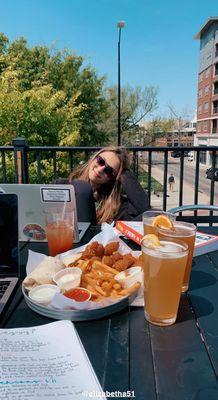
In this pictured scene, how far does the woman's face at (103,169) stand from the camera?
89.8 inches

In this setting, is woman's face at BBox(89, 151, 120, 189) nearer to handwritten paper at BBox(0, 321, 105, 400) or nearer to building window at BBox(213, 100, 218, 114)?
handwritten paper at BBox(0, 321, 105, 400)

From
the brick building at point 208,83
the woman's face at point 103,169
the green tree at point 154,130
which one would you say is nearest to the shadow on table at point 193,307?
the woman's face at point 103,169

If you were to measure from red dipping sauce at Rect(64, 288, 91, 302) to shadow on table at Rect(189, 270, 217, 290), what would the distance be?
14.0 inches

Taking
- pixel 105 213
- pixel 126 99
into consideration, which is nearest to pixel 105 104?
pixel 126 99

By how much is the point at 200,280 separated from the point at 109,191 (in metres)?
1.26

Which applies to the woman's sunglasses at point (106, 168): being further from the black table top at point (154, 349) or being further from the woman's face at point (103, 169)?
the black table top at point (154, 349)

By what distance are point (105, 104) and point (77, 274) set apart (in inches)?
761

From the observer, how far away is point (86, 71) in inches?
678

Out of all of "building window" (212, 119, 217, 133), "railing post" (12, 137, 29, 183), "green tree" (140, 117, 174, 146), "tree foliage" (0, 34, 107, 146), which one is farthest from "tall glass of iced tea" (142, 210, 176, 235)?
"building window" (212, 119, 217, 133)

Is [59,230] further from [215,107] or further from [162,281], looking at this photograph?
[215,107]

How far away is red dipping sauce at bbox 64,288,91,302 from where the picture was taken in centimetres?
94

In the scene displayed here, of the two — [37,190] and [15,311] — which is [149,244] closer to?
[15,311]

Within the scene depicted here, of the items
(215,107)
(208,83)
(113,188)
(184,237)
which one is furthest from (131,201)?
(208,83)

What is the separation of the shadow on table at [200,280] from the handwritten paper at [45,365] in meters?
0.46
